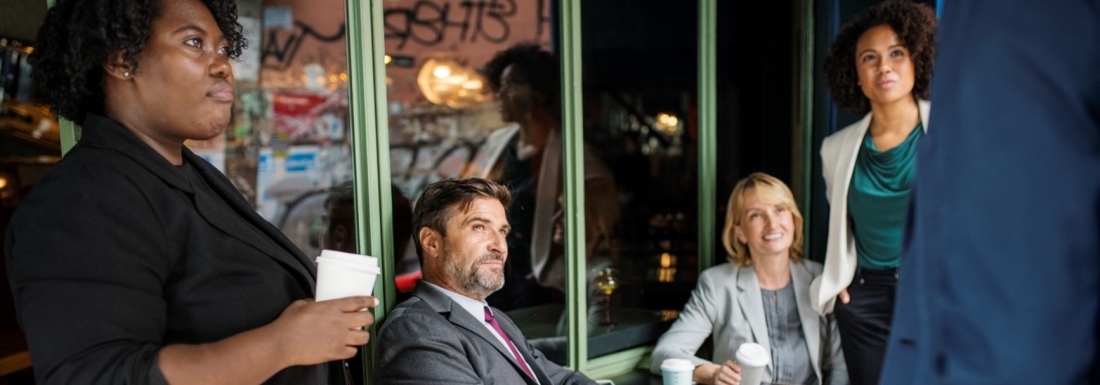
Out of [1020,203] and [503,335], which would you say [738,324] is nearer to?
[503,335]

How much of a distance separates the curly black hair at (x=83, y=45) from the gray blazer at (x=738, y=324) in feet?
6.79

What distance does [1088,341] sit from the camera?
0.60 m

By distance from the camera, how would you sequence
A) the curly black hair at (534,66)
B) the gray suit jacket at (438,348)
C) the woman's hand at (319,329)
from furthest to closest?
the curly black hair at (534,66)
the gray suit jacket at (438,348)
the woman's hand at (319,329)

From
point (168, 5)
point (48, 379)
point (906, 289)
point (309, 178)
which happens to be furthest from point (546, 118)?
point (906, 289)

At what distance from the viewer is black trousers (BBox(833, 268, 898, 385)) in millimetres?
2697

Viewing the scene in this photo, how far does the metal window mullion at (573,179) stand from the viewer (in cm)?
284

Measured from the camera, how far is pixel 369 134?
2256 mm

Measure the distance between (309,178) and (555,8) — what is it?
4.29ft

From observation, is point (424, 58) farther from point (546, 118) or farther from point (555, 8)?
point (555, 8)

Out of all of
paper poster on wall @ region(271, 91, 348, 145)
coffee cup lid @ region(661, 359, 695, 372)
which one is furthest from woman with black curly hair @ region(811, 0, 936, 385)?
paper poster on wall @ region(271, 91, 348, 145)

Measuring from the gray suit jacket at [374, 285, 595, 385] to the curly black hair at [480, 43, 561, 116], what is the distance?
119 centimetres

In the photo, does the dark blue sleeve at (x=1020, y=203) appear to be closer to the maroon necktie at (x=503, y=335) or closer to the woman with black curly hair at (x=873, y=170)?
the maroon necktie at (x=503, y=335)

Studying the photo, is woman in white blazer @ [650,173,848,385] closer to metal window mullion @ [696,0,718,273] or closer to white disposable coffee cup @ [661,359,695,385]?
metal window mullion @ [696,0,718,273]

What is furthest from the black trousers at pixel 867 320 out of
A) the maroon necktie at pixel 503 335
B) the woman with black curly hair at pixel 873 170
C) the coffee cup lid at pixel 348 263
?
the coffee cup lid at pixel 348 263
